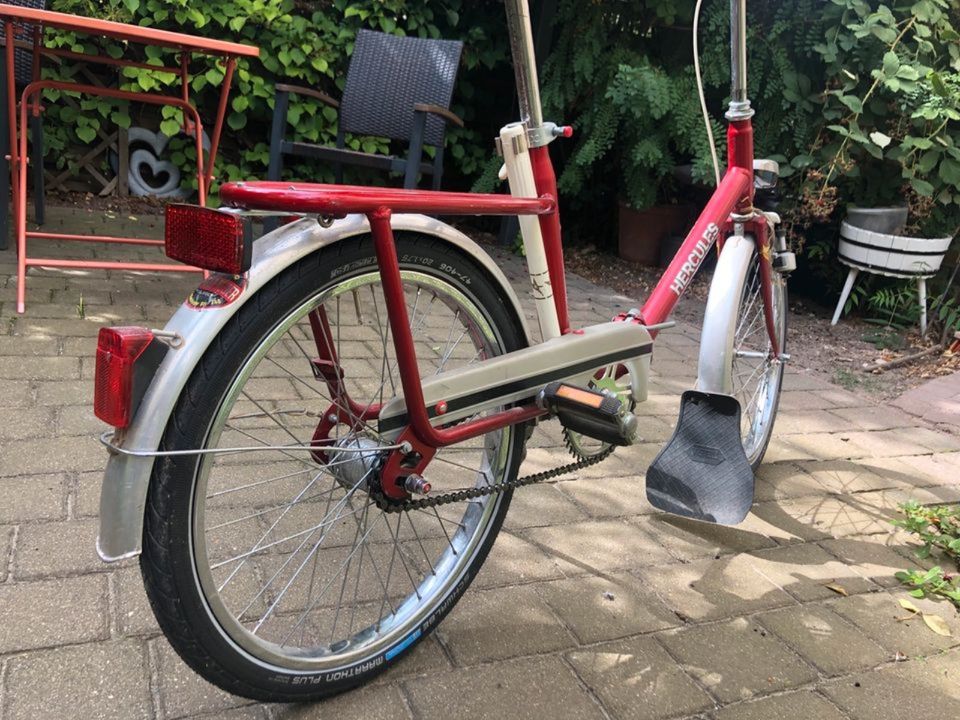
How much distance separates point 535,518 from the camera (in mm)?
1981

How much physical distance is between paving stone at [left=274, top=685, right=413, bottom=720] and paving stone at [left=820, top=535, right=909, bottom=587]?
1.24 meters

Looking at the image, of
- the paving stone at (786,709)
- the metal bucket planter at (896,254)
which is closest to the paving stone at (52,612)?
the paving stone at (786,709)

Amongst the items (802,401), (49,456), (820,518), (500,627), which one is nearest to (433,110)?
(802,401)

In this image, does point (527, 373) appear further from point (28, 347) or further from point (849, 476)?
point (28, 347)

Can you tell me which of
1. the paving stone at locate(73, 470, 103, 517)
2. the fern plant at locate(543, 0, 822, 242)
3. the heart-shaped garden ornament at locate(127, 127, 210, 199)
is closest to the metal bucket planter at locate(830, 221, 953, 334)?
the fern plant at locate(543, 0, 822, 242)

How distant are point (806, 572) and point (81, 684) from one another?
158 centimetres

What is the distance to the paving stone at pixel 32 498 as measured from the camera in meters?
1.69

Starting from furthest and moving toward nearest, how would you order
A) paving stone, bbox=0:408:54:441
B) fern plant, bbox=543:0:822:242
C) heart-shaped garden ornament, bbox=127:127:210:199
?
heart-shaped garden ornament, bbox=127:127:210:199 → fern plant, bbox=543:0:822:242 → paving stone, bbox=0:408:54:441

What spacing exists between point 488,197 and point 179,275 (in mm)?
2692

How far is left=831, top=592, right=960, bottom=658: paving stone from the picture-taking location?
5.48 ft

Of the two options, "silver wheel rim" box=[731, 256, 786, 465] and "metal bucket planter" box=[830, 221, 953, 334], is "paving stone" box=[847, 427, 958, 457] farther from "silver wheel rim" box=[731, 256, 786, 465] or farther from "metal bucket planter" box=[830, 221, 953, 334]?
"metal bucket planter" box=[830, 221, 953, 334]

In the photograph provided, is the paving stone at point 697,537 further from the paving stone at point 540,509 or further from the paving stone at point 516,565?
the paving stone at point 516,565

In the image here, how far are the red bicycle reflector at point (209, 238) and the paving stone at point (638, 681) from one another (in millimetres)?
973

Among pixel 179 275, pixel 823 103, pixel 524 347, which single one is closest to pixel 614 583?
pixel 524 347
